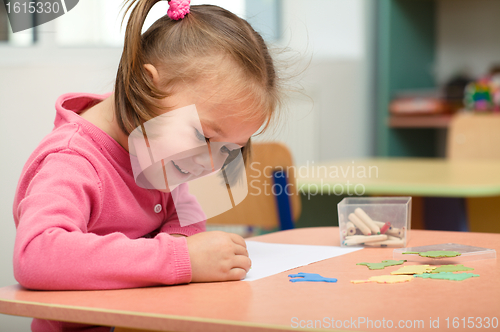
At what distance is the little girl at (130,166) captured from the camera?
1.63 ft

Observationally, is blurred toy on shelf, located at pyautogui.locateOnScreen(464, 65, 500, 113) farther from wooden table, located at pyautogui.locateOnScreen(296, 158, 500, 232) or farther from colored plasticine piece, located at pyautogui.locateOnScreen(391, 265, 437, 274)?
colored plasticine piece, located at pyautogui.locateOnScreen(391, 265, 437, 274)

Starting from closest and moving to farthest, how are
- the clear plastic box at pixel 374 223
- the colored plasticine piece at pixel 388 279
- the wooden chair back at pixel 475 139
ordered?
the colored plasticine piece at pixel 388 279 < the clear plastic box at pixel 374 223 < the wooden chair back at pixel 475 139

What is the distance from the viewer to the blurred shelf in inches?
103

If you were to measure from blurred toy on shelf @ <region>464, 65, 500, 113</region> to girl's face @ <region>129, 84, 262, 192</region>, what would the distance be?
2167 millimetres

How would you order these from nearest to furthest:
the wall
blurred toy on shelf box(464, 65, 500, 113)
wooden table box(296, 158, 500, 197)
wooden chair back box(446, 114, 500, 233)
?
wooden table box(296, 158, 500, 197), wooden chair back box(446, 114, 500, 233), blurred toy on shelf box(464, 65, 500, 113), the wall

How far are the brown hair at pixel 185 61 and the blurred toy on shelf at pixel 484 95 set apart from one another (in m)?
2.13

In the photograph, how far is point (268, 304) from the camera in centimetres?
44

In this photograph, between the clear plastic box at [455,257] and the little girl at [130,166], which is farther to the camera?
the clear plastic box at [455,257]

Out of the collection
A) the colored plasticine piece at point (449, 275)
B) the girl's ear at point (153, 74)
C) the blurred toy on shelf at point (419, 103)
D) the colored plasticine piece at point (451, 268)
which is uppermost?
the girl's ear at point (153, 74)

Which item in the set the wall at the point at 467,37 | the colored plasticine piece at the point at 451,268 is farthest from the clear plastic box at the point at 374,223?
the wall at the point at 467,37

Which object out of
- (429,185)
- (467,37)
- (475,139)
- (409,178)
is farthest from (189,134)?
(467,37)

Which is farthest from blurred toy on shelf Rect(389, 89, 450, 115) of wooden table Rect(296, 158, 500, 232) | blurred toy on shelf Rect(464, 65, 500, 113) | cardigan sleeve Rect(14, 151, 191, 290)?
cardigan sleeve Rect(14, 151, 191, 290)

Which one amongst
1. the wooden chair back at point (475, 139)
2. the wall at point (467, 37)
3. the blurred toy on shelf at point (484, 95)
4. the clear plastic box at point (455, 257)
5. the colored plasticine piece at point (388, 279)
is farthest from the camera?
the wall at point (467, 37)

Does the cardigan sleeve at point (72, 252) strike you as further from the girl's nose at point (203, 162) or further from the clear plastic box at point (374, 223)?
the clear plastic box at point (374, 223)
